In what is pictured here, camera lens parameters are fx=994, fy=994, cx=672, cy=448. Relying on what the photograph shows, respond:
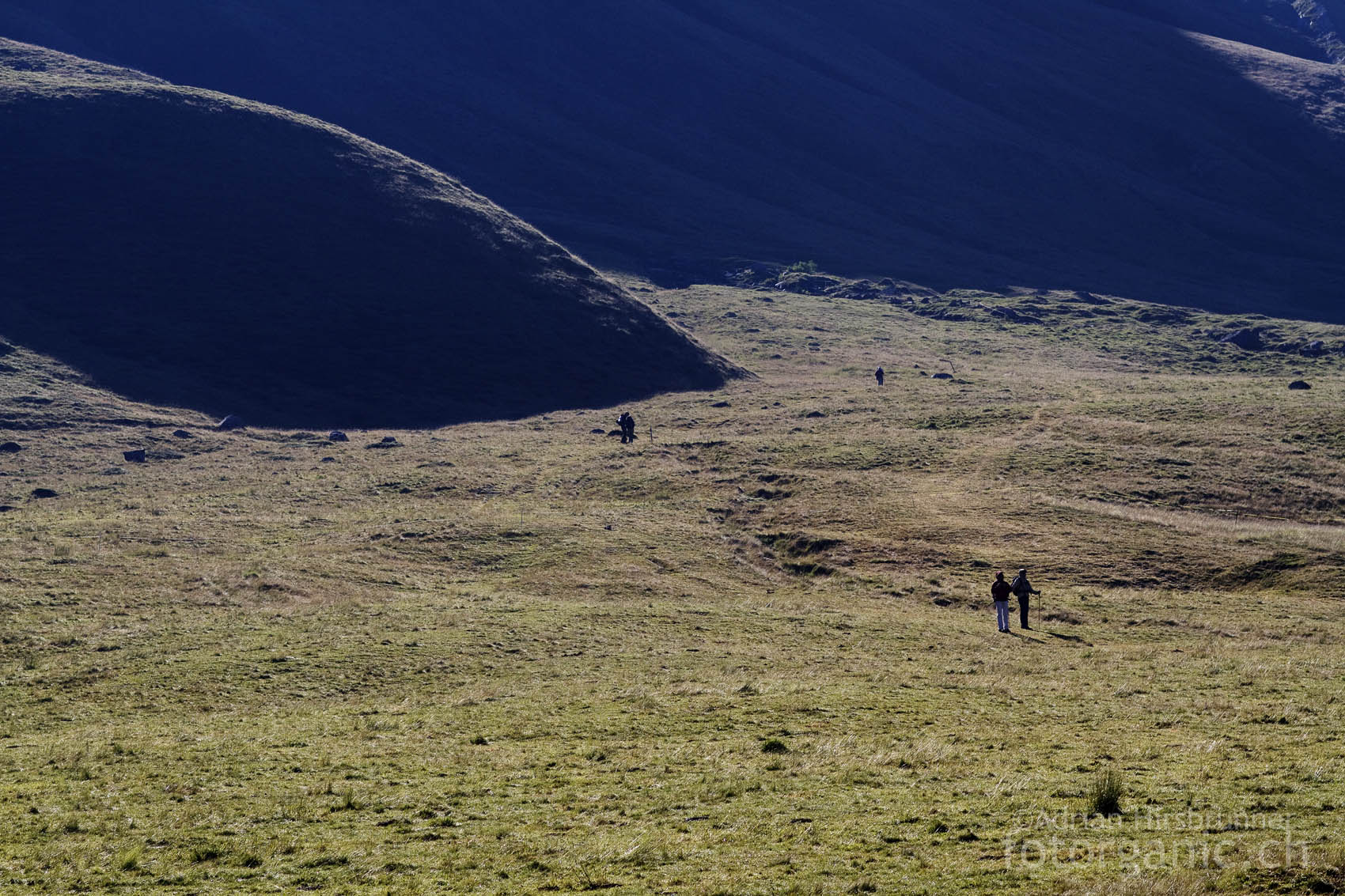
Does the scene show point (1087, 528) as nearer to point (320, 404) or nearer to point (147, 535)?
point (147, 535)

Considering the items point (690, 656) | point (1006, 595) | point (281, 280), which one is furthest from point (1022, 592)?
point (281, 280)

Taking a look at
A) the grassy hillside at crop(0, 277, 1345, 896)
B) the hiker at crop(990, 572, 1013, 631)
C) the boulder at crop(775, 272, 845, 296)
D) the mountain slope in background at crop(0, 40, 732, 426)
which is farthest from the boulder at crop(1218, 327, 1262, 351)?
the hiker at crop(990, 572, 1013, 631)

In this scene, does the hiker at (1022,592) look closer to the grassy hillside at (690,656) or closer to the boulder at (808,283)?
the grassy hillside at (690,656)

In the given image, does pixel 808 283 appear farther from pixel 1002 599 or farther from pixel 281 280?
pixel 1002 599

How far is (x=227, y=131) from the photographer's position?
136 meters

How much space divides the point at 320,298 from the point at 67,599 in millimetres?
81180

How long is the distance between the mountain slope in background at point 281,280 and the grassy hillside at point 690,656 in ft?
58.7

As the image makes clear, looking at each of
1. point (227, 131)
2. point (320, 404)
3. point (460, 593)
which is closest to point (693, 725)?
point (460, 593)

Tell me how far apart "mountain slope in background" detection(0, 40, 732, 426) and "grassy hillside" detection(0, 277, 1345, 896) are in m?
17.9

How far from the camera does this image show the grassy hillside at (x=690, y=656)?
1432cm

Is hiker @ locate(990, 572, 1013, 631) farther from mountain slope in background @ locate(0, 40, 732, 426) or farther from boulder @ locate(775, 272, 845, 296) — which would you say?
boulder @ locate(775, 272, 845, 296)

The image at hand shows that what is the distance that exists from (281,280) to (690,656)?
97782mm

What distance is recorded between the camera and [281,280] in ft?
373

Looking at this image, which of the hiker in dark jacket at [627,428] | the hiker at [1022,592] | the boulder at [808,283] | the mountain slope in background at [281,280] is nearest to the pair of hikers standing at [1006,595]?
the hiker at [1022,592]
